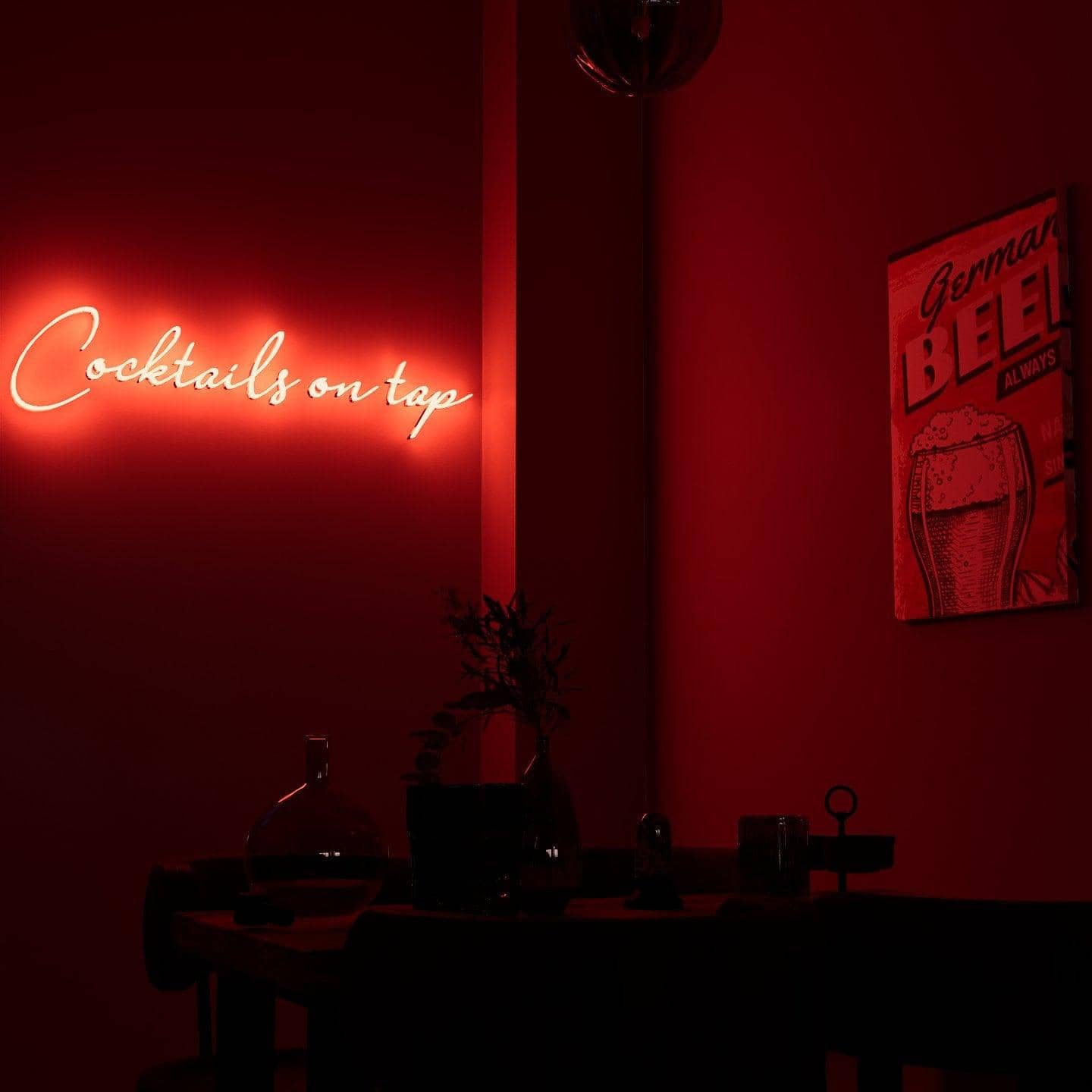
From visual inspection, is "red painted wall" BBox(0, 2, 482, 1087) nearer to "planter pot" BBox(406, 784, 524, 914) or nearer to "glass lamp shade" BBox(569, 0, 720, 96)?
"glass lamp shade" BBox(569, 0, 720, 96)

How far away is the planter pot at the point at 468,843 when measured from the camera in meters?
2.25

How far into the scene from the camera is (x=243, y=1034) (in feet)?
7.79

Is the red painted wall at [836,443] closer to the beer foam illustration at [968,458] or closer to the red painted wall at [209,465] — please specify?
the beer foam illustration at [968,458]

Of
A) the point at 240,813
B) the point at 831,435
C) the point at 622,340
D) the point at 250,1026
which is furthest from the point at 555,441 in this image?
the point at 250,1026

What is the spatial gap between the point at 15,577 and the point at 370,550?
1.14 meters

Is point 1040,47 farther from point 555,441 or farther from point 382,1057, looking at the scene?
point 382,1057

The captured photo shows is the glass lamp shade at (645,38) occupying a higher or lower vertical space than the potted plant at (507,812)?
higher

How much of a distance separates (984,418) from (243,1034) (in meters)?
2.25

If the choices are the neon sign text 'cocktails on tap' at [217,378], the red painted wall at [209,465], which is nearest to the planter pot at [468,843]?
the red painted wall at [209,465]

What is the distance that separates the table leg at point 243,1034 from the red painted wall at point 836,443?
1838 mm

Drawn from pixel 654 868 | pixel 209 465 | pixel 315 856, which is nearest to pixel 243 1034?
pixel 315 856

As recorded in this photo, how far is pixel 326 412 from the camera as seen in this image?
5102 mm

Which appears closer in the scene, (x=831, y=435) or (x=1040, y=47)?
(x=1040, y=47)

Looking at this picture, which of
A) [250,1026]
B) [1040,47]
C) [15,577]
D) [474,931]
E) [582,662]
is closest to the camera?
[474,931]
